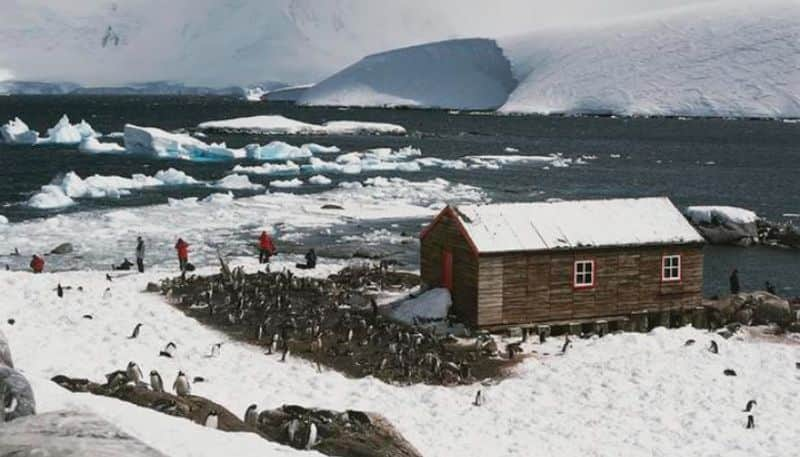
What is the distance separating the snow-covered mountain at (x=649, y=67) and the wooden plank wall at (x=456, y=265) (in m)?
122

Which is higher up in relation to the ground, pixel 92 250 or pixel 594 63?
pixel 594 63

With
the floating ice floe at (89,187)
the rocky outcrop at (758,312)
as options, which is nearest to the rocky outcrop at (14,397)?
the rocky outcrop at (758,312)

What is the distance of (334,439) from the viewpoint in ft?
52.5

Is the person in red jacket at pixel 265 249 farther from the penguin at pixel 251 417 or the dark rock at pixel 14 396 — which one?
the dark rock at pixel 14 396

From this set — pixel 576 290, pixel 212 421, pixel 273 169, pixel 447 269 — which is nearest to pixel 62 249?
pixel 447 269

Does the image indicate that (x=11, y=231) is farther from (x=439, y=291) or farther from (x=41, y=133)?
(x=41, y=133)

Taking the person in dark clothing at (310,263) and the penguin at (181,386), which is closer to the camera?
the penguin at (181,386)

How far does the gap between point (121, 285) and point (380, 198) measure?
2951 centimetres

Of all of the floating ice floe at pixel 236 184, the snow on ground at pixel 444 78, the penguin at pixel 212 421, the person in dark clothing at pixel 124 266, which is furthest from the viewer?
the snow on ground at pixel 444 78

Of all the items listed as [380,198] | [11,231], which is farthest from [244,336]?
[380,198]

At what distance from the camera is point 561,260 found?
27.3 metres

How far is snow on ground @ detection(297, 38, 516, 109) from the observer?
17175cm

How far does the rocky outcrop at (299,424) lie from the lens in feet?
52.1

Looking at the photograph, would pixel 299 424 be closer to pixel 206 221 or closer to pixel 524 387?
pixel 524 387
